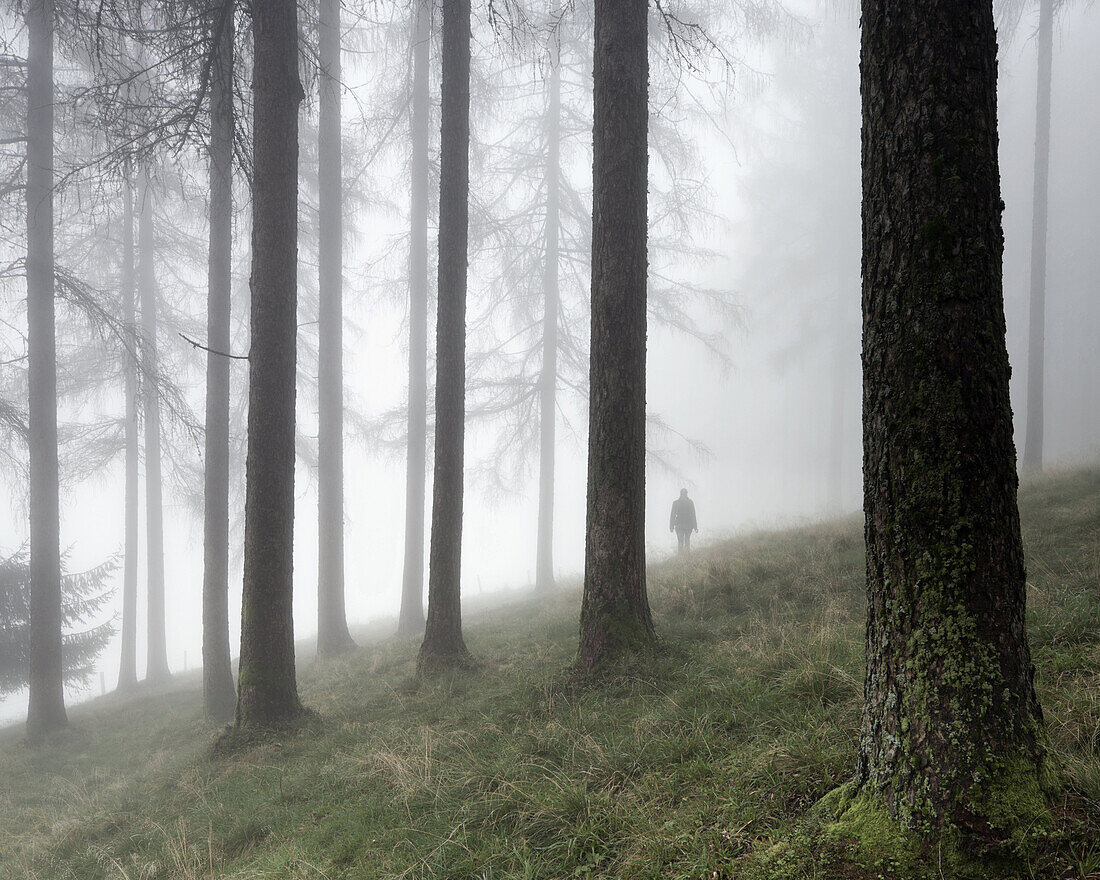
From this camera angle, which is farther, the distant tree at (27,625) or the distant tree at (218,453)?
the distant tree at (27,625)

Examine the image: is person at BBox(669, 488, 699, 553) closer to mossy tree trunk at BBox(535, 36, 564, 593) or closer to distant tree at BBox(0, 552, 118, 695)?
mossy tree trunk at BBox(535, 36, 564, 593)

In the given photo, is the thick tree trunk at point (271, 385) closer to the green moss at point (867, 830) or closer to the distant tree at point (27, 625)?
the green moss at point (867, 830)

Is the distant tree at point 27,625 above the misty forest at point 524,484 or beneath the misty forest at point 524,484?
beneath

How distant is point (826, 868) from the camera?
82.1 inches

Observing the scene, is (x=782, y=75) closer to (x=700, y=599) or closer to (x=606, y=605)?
(x=700, y=599)

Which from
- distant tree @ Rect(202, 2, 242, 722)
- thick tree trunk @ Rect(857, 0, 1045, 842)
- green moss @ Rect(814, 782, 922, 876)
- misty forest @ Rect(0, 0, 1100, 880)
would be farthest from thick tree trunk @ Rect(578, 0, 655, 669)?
distant tree @ Rect(202, 2, 242, 722)

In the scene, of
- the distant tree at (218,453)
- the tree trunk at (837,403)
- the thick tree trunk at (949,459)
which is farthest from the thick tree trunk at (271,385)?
the tree trunk at (837,403)

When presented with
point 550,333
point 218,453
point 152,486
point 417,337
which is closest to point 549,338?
point 550,333

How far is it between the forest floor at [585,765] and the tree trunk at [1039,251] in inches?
221

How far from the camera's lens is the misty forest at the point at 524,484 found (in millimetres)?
2141

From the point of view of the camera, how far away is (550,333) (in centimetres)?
1577

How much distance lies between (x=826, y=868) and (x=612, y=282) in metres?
4.50

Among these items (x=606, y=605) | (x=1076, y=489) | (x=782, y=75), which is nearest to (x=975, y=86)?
(x=606, y=605)

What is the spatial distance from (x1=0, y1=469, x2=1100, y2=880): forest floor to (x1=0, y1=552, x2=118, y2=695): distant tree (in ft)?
17.2
